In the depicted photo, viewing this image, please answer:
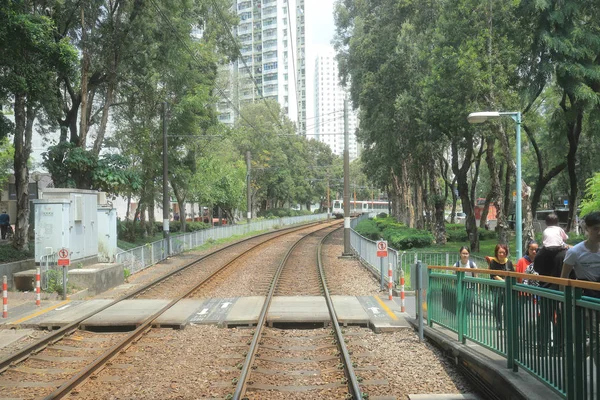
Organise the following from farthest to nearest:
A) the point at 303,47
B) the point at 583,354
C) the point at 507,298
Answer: the point at 303,47 < the point at 507,298 < the point at 583,354

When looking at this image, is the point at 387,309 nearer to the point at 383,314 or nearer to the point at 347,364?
the point at 383,314

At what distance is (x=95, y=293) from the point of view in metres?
15.8

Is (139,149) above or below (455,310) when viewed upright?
above

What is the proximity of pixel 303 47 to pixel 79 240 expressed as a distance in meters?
118

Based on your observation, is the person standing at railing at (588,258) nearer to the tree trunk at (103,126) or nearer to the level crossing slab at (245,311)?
the level crossing slab at (245,311)

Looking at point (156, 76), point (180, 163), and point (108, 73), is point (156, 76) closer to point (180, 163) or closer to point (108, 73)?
point (108, 73)

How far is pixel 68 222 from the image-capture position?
1645cm

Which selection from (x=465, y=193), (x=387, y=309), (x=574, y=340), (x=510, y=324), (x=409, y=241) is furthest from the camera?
(x=465, y=193)

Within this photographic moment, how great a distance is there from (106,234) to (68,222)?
3.43m

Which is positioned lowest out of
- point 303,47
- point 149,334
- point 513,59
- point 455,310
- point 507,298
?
point 149,334

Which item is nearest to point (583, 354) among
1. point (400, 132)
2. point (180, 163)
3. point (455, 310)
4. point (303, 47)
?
point (455, 310)

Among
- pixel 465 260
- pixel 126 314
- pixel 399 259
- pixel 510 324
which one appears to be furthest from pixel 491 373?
pixel 399 259

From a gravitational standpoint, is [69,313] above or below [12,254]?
below

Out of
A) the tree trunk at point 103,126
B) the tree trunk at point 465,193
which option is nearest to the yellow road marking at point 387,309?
the tree trunk at point 103,126
